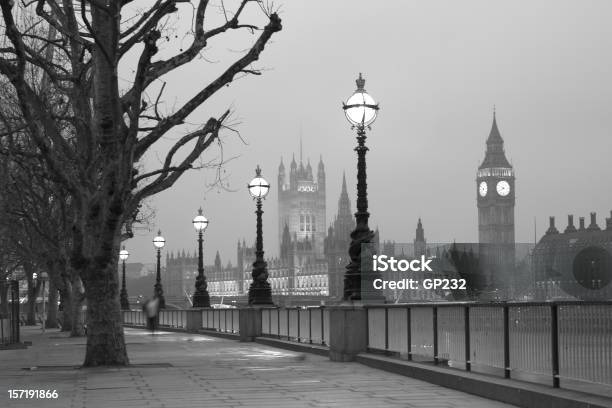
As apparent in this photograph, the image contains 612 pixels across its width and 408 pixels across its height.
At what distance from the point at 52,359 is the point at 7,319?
34.6ft

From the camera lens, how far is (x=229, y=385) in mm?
15586

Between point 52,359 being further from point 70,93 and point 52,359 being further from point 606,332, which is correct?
point 606,332

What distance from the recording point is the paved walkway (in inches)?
514

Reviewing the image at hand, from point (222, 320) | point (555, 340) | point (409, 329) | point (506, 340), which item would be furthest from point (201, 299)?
Result: point (555, 340)

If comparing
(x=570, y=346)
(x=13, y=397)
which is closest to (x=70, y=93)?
(x=13, y=397)

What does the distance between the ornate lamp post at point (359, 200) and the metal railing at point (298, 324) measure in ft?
7.63

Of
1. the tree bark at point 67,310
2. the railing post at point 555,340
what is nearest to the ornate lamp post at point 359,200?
the railing post at point 555,340

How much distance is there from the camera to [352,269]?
68.7ft

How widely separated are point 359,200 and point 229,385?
6.75 m

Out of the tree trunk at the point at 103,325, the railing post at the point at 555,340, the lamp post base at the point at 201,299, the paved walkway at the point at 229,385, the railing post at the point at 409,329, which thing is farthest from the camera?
the lamp post base at the point at 201,299

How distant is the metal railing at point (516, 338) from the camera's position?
1093cm

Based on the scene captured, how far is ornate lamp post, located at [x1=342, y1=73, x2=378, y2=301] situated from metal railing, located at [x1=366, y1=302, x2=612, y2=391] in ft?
7.76

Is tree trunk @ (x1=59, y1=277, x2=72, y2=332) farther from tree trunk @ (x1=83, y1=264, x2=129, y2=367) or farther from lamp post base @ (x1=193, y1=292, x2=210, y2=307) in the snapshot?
tree trunk @ (x1=83, y1=264, x2=129, y2=367)

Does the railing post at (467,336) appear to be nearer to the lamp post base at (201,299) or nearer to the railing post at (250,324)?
the railing post at (250,324)
